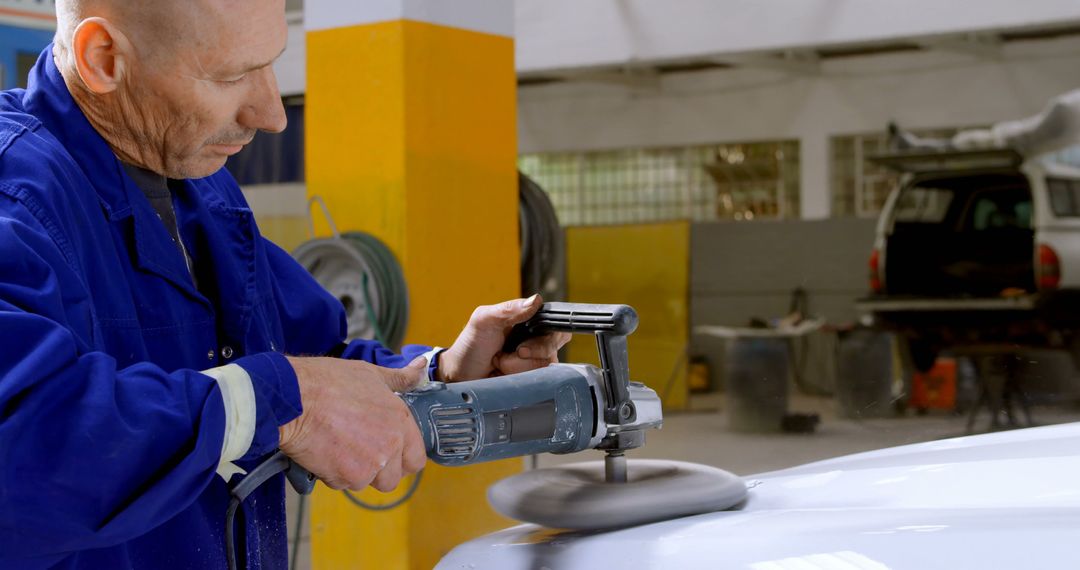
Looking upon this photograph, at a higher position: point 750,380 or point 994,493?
point 994,493

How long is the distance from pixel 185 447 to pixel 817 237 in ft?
35.6

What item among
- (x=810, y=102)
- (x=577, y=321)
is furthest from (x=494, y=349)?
(x=810, y=102)

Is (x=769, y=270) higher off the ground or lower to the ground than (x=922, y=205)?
→ lower

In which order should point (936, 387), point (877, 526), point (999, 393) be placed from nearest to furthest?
point (877, 526), point (999, 393), point (936, 387)

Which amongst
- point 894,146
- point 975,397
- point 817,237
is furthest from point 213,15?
point 817,237

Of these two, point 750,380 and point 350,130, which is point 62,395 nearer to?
point 350,130

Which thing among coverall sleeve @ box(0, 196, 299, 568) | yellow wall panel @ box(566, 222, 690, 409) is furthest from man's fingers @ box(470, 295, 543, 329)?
yellow wall panel @ box(566, 222, 690, 409)

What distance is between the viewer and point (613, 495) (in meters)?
1.33

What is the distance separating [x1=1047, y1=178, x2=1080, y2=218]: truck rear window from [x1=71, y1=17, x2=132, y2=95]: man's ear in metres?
8.32

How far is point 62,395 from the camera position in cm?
101

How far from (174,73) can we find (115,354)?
1.06 feet

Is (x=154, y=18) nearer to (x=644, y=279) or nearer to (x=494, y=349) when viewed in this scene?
(x=494, y=349)

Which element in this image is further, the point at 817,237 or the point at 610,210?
the point at 610,210

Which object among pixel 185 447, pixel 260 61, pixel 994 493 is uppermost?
pixel 260 61
